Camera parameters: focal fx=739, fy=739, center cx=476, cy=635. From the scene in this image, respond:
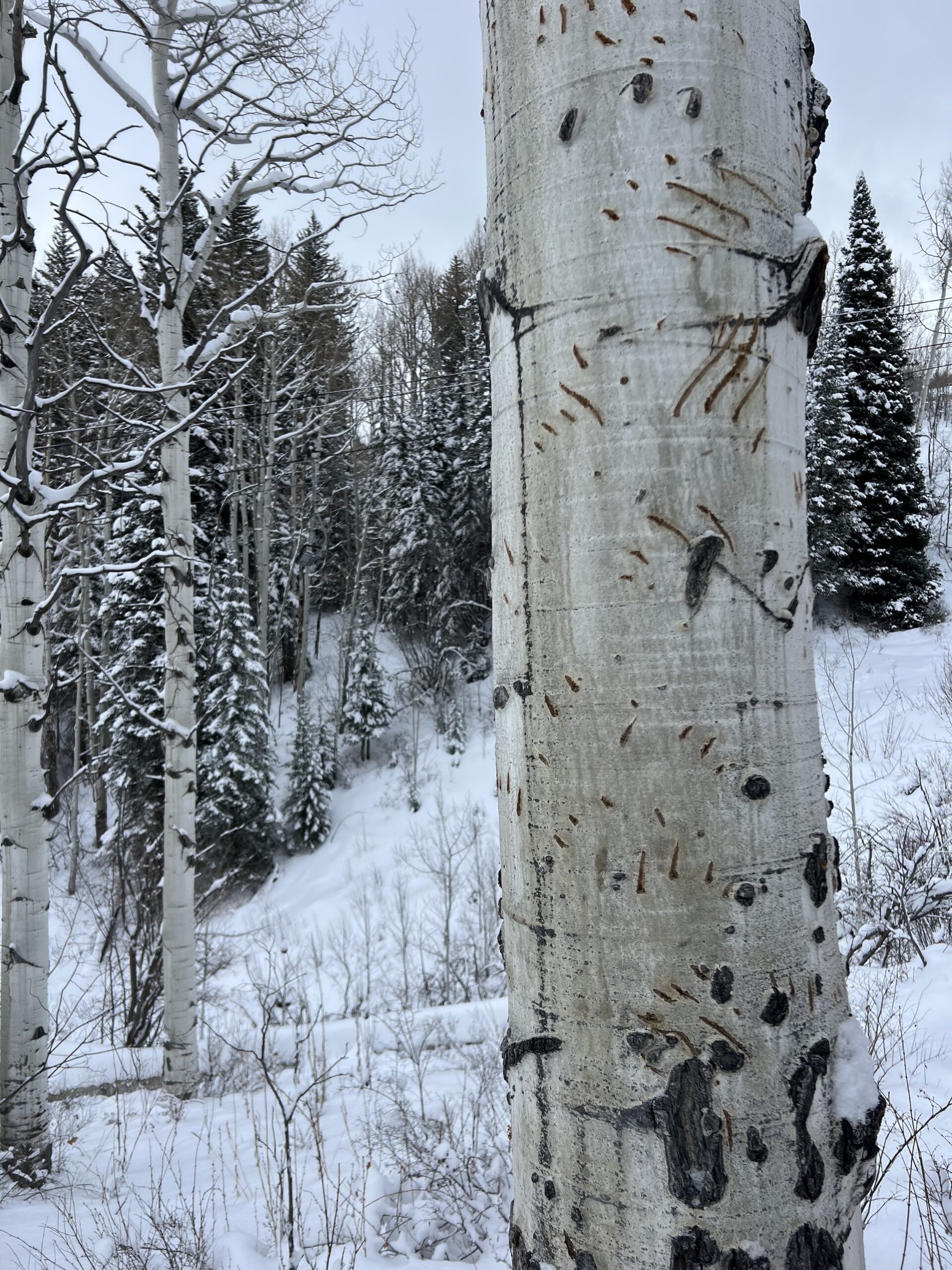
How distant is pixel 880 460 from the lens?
1875 centimetres

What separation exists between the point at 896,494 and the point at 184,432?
18290mm

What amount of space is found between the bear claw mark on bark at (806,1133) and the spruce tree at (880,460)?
65.7 ft

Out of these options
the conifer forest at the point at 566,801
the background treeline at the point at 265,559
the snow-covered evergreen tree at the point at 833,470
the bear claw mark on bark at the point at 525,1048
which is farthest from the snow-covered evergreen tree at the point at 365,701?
the bear claw mark on bark at the point at 525,1048

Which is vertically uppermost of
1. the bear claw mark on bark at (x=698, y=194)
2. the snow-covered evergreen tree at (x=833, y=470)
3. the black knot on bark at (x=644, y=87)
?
the snow-covered evergreen tree at (x=833, y=470)

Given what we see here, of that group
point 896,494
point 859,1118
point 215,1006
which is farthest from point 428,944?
point 896,494

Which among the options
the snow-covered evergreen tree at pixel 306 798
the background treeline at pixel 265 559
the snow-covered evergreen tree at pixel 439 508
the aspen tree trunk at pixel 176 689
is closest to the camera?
the aspen tree trunk at pixel 176 689

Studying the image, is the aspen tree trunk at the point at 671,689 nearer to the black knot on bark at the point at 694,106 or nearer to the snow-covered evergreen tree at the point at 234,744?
the black knot on bark at the point at 694,106

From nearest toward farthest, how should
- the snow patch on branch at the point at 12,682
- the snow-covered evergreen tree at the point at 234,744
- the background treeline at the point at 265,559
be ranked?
the snow patch on branch at the point at 12,682, the background treeline at the point at 265,559, the snow-covered evergreen tree at the point at 234,744

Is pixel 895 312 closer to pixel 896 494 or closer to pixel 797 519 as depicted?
pixel 896 494

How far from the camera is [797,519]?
635mm

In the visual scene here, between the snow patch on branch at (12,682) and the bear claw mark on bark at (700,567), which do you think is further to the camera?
the snow patch on branch at (12,682)

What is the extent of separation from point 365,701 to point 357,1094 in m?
14.7

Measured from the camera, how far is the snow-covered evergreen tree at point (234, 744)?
1582cm

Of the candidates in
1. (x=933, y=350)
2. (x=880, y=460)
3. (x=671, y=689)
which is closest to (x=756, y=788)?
(x=671, y=689)
